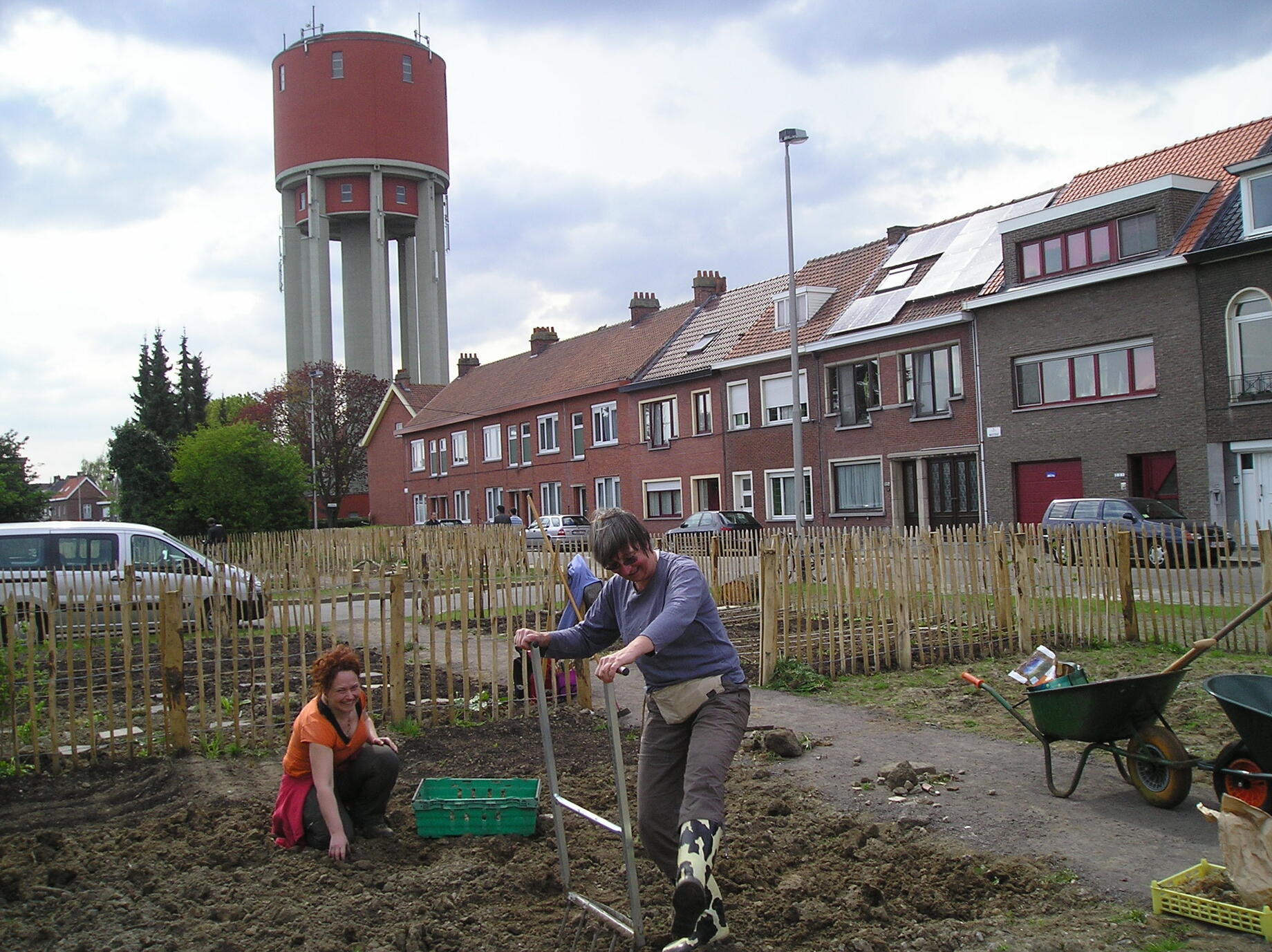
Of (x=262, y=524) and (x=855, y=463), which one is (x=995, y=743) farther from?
(x=262, y=524)

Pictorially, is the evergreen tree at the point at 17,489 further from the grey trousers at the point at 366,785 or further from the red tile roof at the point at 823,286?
the grey trousers at the point at 366,785

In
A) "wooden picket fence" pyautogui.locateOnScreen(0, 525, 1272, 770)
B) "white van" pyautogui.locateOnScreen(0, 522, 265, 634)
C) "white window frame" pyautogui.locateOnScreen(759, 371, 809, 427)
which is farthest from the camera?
"white window frame" pyautogui.locateOnScreen(759, 371, 809, 427)

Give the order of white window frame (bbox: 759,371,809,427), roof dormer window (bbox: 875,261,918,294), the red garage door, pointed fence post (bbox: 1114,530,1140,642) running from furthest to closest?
white window frame (bbox: 759,371,809,427) < roof dormer window (bbox: 875,261,918,294) < the red garage door < pointed fence post (bbox: 1114,530,1140,642)

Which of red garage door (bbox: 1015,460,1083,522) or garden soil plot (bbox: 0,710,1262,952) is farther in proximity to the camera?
red garage door (bbox: 1015,460,1083,522)

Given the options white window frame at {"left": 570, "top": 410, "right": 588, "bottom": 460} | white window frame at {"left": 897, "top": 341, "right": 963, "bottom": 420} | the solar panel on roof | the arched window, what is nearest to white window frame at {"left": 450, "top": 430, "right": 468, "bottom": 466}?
white window frame at {"left": 570, "top": 410, "right": 588, "bottom": 460}

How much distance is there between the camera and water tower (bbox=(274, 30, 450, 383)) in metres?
60.3

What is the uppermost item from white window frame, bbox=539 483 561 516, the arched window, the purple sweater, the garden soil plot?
the arched window

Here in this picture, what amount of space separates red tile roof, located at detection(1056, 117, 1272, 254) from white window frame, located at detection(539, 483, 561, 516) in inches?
976

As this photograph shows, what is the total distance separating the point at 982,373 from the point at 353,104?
4459 centimetres

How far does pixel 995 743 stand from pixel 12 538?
1377cm

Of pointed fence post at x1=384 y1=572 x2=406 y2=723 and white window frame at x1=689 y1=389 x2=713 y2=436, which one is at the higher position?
white window frame at x1=689 y1=389 x2=713 y2=436

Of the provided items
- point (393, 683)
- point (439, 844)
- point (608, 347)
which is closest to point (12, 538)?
point (393, 683)

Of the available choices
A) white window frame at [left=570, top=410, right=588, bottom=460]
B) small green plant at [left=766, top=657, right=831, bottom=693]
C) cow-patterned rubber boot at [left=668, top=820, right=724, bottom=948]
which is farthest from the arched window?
white window frame at [left=570, top=410, right=588, bottom=460]

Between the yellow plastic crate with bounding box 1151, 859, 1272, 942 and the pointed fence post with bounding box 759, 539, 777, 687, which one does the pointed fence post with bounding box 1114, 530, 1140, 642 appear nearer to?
the pointed fence post with bounding box 759, 539, 777, 687
